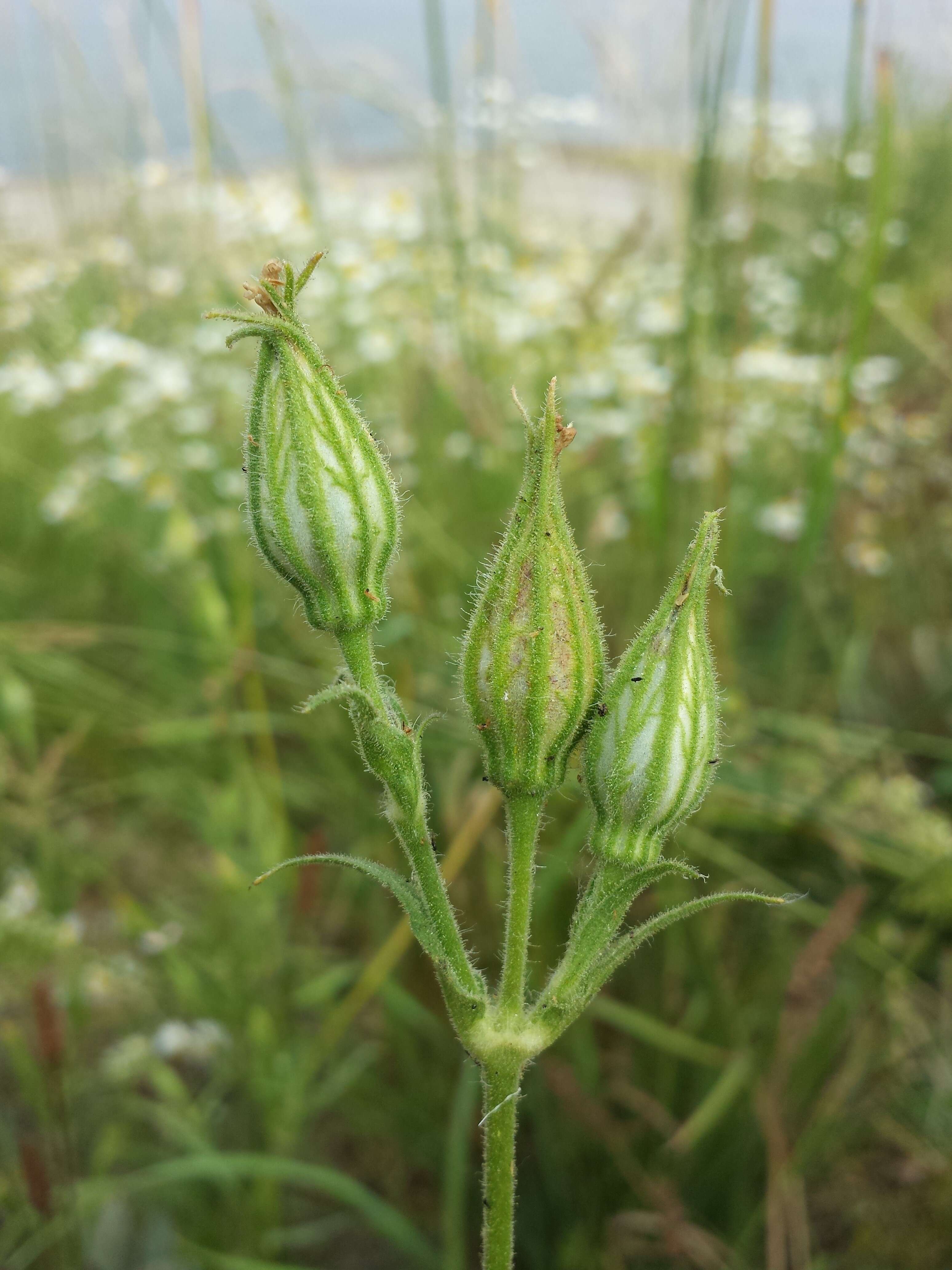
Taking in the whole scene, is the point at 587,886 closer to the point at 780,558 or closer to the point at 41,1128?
the point at 41,1128

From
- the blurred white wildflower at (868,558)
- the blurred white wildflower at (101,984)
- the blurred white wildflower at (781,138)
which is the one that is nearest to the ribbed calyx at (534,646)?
the blurred white wildflower at (101,984)

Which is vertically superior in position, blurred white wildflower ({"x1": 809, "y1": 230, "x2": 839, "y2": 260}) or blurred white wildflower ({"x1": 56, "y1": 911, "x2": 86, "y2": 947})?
blurred white wildflower ({"x1": 809, "y1": 230, "x2": 839, "y2": 260})

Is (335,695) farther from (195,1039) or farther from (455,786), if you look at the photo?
(195,1039)

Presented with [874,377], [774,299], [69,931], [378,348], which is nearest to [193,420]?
[378,348]

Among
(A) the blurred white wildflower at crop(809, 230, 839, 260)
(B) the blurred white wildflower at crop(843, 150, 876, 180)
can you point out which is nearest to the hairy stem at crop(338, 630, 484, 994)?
(A) the blurred white wildflower at crop(809, 230, 839, 260)

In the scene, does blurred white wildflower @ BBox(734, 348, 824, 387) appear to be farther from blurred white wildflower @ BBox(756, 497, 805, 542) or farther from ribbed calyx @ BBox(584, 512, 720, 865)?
ribbed calyx @ BBox(584, 512, 720, 865)

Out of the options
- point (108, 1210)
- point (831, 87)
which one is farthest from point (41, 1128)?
point (831, 87)
